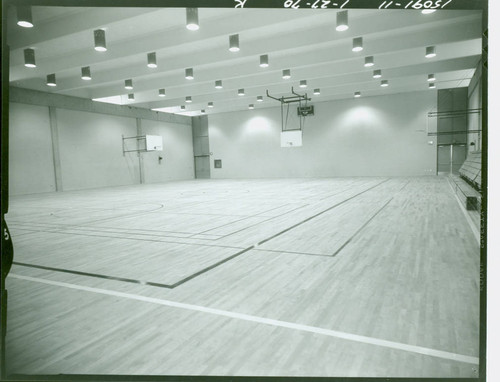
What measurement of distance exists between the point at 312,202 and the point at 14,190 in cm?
1231

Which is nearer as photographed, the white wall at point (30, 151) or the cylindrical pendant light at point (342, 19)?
the cylindrical pendant light at point (342, 19)

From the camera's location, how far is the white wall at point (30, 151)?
1431cm

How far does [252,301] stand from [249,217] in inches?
167

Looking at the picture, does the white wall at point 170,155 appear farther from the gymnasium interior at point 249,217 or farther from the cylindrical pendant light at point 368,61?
the cylindrical pendant light at point 368,61

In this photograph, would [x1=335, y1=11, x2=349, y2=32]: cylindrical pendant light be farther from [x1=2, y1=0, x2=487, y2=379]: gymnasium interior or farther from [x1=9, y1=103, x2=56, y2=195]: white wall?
[x1=9, y1=103, x2=56, y2=195]: white wall

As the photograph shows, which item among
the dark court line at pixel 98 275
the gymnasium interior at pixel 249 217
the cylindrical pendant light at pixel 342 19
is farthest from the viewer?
the cylindrical pendant light at pixel 342 19

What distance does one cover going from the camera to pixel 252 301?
2.89 metres

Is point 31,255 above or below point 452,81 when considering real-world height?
below

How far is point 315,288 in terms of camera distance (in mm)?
3131

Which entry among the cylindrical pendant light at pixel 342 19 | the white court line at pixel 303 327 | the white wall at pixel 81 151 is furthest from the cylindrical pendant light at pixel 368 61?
the white wall at pixel 81 151

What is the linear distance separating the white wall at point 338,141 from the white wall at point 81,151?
3575 millimetres
